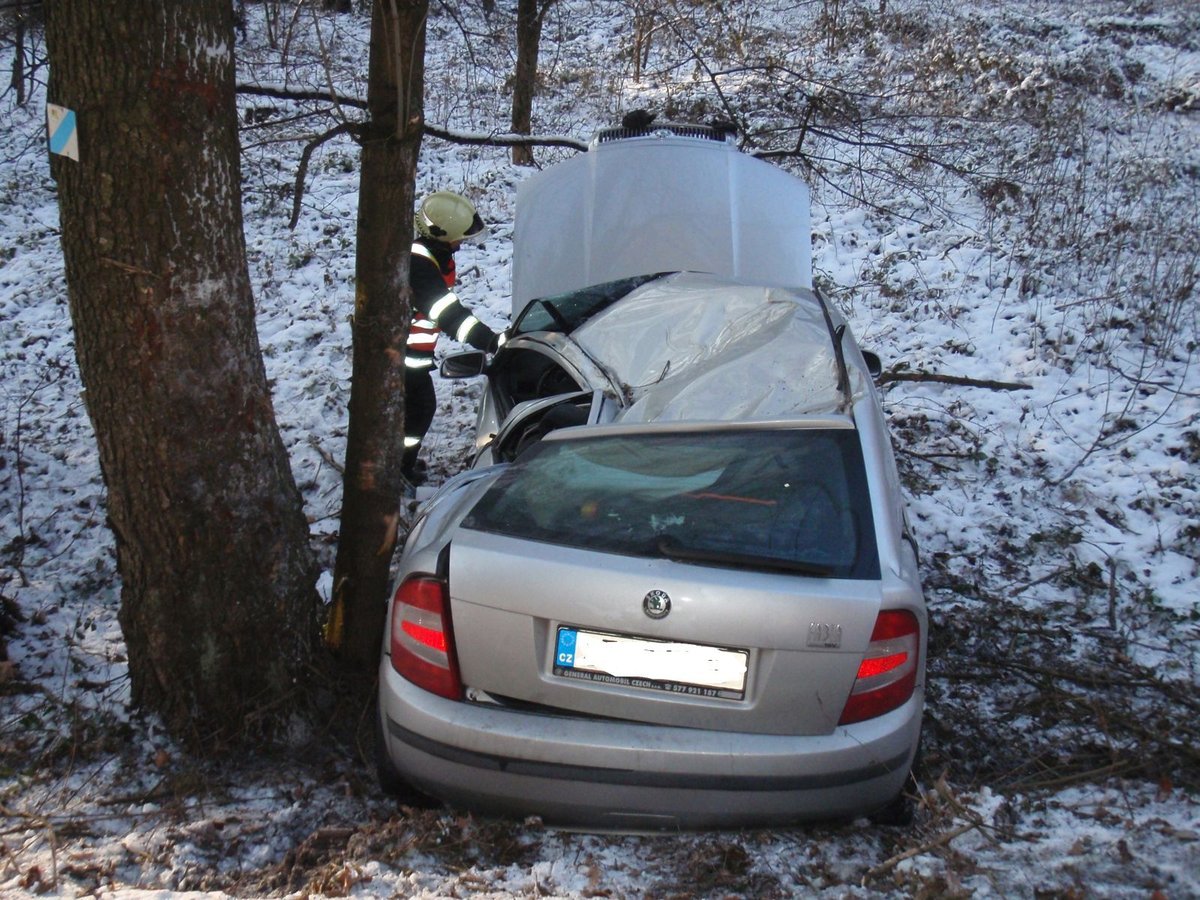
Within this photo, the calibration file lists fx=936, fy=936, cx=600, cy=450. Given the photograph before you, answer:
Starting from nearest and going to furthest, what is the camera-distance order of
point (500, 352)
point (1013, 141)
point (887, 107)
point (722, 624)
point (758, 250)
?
point (722, 624)
point (500, 352)
point (758, 250)
point (1013, 141)
point (887, 107)

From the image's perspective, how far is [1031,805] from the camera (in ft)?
9.29

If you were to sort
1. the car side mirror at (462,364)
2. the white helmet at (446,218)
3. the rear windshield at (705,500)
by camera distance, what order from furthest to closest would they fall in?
the white helmet at (446,218) → the car side mirror at (462,364) → the rear windshield at (705,500)

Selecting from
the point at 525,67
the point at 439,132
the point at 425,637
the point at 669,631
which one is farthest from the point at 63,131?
the point at 525,67

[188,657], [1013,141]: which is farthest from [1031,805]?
[1013,141]

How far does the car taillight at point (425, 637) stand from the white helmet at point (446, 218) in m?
3.19

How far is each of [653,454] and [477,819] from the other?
1.20 metres

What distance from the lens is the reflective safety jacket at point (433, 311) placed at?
5.12 metres

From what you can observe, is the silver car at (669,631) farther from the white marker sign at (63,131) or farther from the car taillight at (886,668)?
the white marker sign at (63,131)

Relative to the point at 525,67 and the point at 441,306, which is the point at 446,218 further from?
the point at 525,67

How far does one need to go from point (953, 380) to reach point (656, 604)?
4733 mm

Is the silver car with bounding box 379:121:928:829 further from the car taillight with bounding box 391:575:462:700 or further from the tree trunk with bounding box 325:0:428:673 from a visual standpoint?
the tree trunk with bounding box 325:0:428:673

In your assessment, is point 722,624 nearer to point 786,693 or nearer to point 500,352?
point 786,693

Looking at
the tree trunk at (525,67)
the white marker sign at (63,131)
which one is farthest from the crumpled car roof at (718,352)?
the tree trunk at (525,67)

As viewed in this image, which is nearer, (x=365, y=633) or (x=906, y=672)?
(x=906, y=672)
